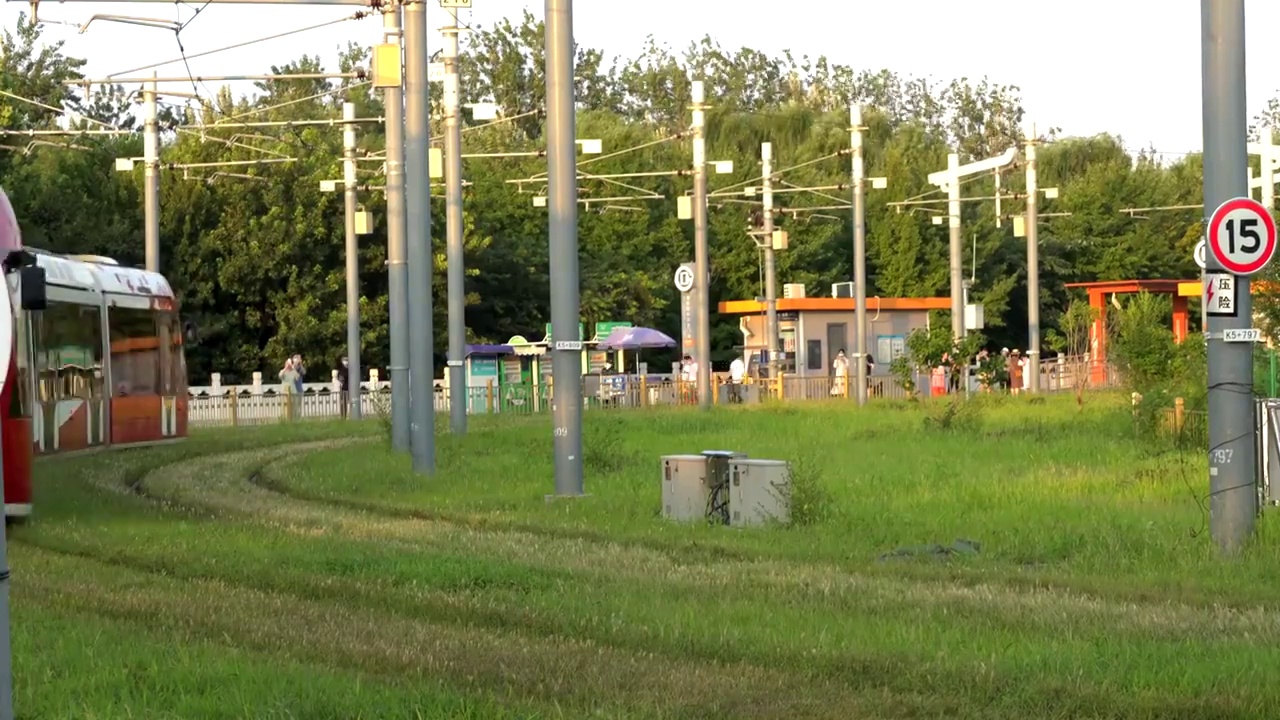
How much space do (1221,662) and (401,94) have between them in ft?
69.7

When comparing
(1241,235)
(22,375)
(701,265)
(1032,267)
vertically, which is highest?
(1032,267)

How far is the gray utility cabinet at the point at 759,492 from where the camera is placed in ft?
60.6

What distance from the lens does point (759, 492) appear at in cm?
1866

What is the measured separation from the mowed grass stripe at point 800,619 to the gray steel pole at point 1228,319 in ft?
9.44

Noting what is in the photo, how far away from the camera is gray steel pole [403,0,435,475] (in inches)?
1085

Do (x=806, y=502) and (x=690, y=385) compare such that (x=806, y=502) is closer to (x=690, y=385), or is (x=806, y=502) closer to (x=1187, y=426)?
(x=1187, y=426)

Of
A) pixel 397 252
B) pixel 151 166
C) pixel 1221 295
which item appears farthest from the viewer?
pixel 151 166

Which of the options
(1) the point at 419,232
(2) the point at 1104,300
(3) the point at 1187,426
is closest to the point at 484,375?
(2) the point at 1104,300

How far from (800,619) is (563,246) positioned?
37.6 feet

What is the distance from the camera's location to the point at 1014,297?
9112cm

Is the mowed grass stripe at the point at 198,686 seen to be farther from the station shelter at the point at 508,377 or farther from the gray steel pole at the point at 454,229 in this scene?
the station shelter at the point at 508,377

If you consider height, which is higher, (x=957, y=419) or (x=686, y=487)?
(x=686, y=487)

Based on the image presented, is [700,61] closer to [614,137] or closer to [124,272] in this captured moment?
[614,137]

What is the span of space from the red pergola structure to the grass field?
36.0 m
